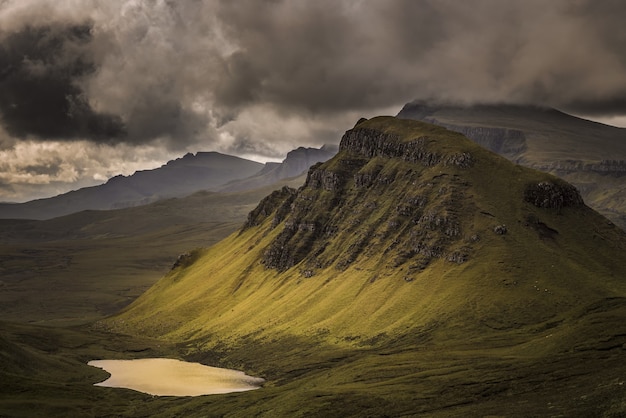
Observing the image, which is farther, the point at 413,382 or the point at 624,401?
the point at 413,382

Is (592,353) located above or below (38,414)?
above

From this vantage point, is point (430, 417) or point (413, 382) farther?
point (413, 382)

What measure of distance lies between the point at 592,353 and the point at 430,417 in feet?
211

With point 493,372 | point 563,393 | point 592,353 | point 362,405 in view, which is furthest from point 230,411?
point 592,353

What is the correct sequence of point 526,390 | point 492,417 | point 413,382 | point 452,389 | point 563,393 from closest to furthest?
point 492,417 < point 563,393 < point 526,390 < point 452,389 < point 413,382

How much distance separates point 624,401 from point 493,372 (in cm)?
6175

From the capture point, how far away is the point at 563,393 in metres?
159

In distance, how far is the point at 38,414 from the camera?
199m

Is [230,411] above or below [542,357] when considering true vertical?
below

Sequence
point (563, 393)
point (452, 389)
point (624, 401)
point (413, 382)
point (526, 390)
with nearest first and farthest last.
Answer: point (624, 401) < point (563, 393) < point (526, 390) < point (452, 389) < point (413, 382)

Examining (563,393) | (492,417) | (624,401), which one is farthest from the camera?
(563,393)

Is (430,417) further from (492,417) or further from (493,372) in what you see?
(493,372)

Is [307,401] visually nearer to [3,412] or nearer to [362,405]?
[362,405]

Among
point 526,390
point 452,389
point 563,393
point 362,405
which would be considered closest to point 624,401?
point 563,393
